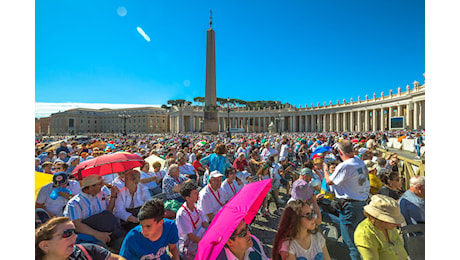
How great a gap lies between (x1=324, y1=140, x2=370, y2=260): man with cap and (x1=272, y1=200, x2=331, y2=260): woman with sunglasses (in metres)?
1.48

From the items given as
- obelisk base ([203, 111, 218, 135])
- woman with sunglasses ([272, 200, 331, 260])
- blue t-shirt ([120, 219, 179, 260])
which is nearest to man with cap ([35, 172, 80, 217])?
blue t-shirt ([120, 219, 179, 260])

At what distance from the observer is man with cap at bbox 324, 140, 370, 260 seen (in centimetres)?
329

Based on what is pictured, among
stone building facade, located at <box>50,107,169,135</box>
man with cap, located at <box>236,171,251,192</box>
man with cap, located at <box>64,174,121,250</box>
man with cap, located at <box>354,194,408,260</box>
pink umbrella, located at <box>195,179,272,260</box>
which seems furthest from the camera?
stone building facade, located at <box>50,107,169,135</box>

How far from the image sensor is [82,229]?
2949mm

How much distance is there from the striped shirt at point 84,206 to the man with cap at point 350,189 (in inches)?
139

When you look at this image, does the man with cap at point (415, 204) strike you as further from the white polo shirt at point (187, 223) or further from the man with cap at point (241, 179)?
the white polo shirt at point (187, 223)

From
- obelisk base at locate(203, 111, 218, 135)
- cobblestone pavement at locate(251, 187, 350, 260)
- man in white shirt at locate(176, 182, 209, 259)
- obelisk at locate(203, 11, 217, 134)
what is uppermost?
obelisk at locate(203, 11, 217, 134)

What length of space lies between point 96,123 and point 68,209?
117644mm

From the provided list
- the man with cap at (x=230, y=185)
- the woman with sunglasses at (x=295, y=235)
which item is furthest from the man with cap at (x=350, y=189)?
the man with cap at (x=230, y=185)

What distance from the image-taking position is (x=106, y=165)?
4793 mm

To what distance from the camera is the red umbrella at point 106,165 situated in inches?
176

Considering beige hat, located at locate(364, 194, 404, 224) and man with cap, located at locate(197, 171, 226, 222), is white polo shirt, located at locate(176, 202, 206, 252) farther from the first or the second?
beige hat, located at locate(364, 194, 404, 224)
